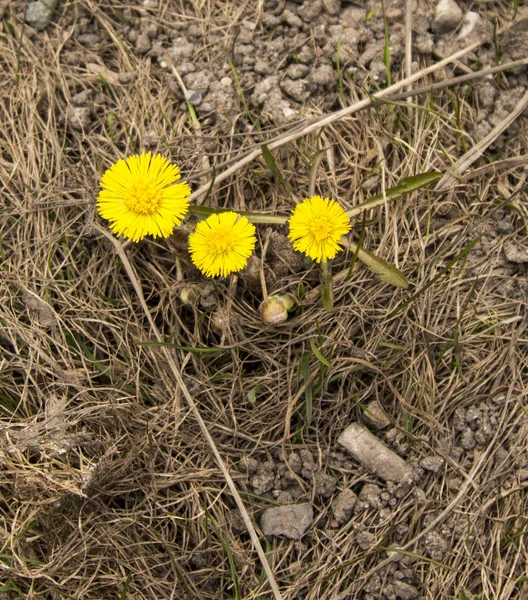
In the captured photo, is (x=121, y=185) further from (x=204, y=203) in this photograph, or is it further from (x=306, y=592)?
(x=306, y=592)

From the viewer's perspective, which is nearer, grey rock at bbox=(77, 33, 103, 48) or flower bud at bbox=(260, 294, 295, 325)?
flower bud at bbox=(260, 294, 295, 325)

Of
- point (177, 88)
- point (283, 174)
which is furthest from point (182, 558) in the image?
point (177, 88)

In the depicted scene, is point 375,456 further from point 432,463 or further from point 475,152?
point 475,152

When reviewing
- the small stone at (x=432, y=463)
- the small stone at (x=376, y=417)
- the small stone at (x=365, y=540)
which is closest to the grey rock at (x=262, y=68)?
the small stone at (x=376, y=417)

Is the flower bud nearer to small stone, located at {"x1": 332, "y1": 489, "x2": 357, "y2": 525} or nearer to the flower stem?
the flower stem

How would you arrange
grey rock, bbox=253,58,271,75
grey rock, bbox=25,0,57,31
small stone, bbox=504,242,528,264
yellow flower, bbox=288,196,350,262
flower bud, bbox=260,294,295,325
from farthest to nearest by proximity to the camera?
1. grey rock, bbox=25,0,57,31
2. grey rock, bbox=253,58,271,75
3. small stone, bbox=504,242,528,264
4. flower bud, bbox=260,294,295,325
5. yellow flower, bbox=288,196,350,262

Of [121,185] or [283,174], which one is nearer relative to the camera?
[121,185]

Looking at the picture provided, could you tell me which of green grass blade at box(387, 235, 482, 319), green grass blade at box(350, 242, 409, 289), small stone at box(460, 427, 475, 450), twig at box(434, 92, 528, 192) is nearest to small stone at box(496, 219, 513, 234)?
green grass blade at box(387, 235, 482, 319)
